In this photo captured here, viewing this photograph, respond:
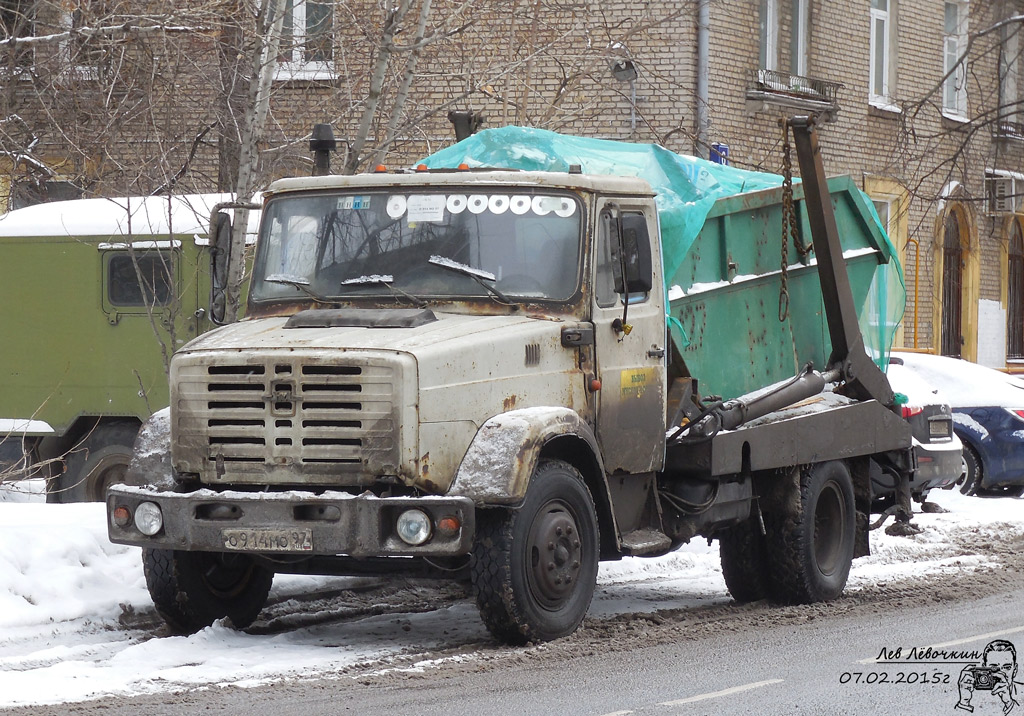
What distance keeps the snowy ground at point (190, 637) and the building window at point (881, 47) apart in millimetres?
14730

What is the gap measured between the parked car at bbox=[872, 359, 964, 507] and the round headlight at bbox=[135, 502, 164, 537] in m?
5.13

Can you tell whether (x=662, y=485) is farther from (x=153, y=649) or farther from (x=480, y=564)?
(x=153, y=649)

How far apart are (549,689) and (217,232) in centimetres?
335

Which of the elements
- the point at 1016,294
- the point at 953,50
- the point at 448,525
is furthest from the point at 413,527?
the point at 1016,294

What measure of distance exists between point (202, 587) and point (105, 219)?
677cm

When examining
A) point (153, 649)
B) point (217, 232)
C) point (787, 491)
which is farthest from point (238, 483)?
point (787, 491)

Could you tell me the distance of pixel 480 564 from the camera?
753cm

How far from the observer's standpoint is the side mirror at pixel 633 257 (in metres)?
8.23

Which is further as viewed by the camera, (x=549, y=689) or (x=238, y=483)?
(x=238, y=483)

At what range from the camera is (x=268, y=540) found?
745cm

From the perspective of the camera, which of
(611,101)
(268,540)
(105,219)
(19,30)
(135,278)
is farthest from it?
(611,101)

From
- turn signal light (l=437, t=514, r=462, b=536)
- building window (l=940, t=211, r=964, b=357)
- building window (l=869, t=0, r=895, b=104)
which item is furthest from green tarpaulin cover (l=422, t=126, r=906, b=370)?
building window (l=940, t=211, r=964, b=357)

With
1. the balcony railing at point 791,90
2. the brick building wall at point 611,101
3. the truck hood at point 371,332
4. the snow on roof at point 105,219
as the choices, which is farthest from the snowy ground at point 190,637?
the balcony railing at point 791,90

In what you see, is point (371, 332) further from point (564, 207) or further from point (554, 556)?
point (554, 556)
